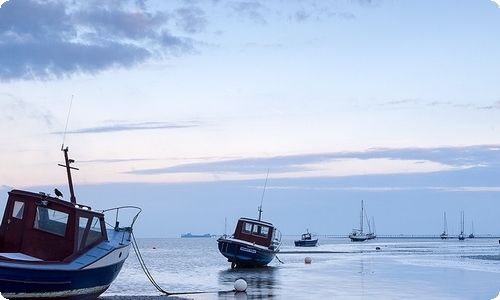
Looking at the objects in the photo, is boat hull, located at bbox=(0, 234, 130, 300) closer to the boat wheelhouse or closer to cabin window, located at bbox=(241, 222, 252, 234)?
the boat wheelhouse

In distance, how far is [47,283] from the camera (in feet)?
Answer: 60.0

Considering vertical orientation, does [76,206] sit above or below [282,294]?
above

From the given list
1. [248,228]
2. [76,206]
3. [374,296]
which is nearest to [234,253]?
[248,228]

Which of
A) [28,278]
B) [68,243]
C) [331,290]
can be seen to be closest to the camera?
[28,278]

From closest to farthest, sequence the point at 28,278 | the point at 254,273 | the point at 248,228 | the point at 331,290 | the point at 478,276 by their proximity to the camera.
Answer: the point at 28,278 → the point at 331,290 → the point at 478,276 → the point at 254,273 → the point at 248,228

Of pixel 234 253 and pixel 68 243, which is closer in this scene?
pixel 68 243

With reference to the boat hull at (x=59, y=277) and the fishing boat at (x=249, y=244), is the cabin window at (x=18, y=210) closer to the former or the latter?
the boat hull at (x=59, y=277)

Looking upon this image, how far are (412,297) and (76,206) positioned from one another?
44.5ft

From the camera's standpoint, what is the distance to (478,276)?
120ft

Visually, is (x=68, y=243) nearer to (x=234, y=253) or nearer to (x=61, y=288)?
(x=61, y=288)

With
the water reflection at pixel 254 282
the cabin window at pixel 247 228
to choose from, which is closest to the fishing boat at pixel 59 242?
the water reflection at pixel 254 282

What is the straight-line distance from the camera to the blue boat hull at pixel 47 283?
17750 mm

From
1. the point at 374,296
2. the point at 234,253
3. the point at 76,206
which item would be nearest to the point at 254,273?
the point at 234,253

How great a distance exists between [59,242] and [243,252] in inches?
968
